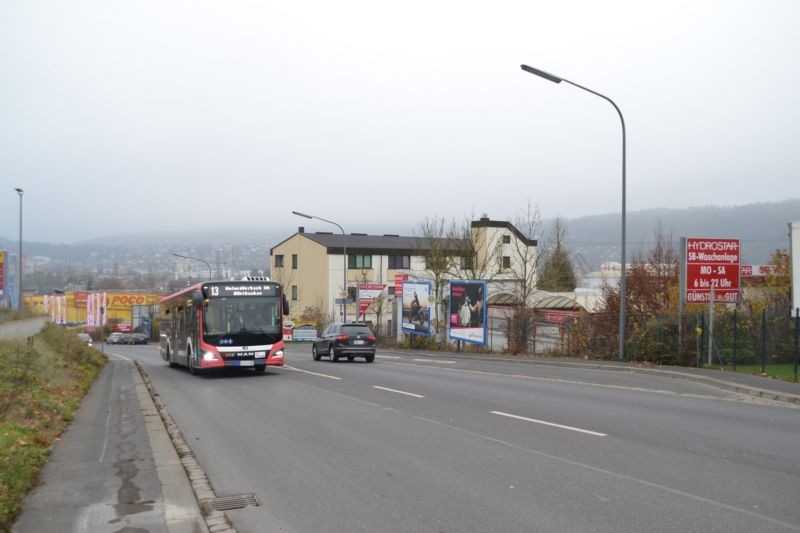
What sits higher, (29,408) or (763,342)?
(763,342)

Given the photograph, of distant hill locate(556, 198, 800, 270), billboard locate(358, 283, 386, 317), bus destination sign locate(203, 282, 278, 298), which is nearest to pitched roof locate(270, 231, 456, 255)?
distant hill locate(556, 198, 800, 270)

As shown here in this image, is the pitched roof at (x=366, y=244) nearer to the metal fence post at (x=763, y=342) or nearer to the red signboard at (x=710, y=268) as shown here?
the red signboard at (x=710, y=268)

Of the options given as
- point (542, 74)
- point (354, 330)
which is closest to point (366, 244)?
point (354, 330)

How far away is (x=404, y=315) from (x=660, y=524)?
37.5 m

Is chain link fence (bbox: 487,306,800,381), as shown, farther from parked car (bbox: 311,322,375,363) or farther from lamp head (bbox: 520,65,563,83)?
parked car (bbox: 311,322,375,363)

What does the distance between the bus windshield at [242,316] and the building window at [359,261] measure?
53.6 m

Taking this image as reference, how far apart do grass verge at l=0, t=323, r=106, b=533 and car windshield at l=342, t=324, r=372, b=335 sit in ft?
33.8

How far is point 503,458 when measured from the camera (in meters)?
9.26

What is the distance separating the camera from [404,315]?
43.8 m

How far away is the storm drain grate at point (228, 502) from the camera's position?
7359mm

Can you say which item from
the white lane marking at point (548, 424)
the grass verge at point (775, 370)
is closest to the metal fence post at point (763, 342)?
the grass verge at point (775, 370)

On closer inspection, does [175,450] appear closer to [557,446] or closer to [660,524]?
[557,446]

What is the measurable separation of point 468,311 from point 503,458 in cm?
2841

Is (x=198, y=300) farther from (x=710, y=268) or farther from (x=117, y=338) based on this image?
(x=117, y=338)
